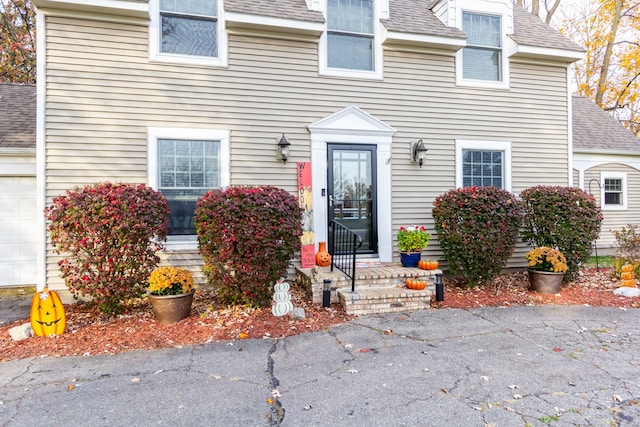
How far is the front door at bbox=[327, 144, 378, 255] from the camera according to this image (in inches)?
243

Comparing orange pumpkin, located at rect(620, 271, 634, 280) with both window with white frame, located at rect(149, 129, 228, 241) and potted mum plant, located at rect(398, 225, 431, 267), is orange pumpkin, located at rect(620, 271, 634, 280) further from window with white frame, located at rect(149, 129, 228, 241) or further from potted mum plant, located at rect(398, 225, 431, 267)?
window with white frame, located at rect(149, 129, 228, 241)

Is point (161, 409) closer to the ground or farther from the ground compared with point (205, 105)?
closer to the ground

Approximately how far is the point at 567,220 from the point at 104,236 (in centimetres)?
666

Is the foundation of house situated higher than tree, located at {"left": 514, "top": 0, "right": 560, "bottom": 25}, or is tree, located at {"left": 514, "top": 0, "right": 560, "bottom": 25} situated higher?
tree, located at {"left": 514, "top": 0, "right": 560, "bottom": 25}

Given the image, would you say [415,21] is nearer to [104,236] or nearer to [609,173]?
[104,236]

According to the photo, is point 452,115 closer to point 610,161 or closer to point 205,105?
point 205,105

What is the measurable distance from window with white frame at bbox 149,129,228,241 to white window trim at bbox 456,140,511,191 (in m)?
4.15

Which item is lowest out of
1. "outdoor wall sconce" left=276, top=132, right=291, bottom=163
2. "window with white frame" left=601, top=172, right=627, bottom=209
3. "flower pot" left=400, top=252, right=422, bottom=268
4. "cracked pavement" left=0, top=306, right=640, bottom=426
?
"cracked pavement" left=0, top=306, right=640, bottom=426

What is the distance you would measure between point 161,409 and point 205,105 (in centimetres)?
442

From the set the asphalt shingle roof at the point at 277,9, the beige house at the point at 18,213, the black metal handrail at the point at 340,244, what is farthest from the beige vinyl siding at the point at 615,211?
the beige house at the point at 18,213

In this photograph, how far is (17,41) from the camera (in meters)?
12.2

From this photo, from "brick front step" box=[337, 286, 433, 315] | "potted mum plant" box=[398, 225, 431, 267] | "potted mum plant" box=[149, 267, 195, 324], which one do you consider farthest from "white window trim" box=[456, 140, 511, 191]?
"potted mum plant" box=[149, 267, 195, 324]

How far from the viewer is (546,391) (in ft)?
9.17

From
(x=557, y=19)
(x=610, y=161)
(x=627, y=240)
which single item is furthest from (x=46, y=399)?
(x=557, y=19)
